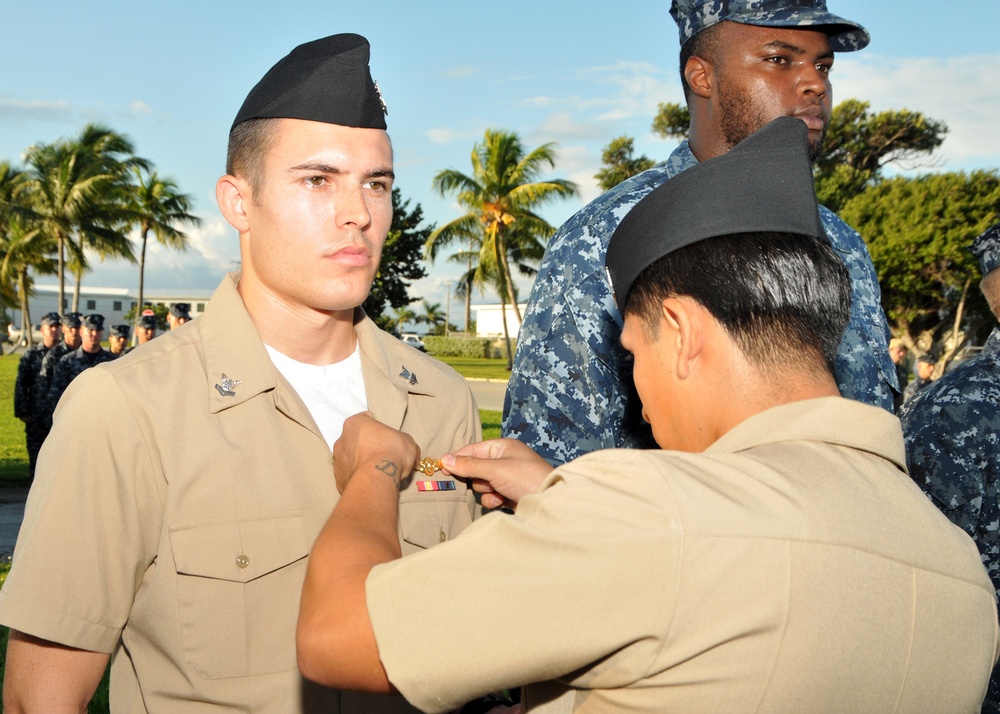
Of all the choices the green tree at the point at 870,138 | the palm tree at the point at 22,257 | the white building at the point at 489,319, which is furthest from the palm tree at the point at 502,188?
the white building at the point at 489,319

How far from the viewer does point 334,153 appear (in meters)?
2.28

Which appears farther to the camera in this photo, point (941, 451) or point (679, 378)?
point (941, 451)

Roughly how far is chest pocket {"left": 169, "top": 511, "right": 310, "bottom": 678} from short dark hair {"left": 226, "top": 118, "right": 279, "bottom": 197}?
32.9 inches

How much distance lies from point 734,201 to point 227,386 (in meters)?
1.25

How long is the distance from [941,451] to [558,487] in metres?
2.22

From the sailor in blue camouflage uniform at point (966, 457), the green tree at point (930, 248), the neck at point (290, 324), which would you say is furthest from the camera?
the green tree at point (930, 248)

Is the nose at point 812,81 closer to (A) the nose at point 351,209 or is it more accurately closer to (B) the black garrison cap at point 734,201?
(B) the black garrison cap at point 734,201

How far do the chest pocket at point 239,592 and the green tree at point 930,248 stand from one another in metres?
30.9

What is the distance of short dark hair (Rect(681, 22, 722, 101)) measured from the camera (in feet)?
9.42

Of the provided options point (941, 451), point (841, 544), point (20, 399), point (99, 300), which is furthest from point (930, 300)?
point (99, 300)

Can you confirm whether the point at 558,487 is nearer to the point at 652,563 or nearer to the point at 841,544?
the point at 652,563

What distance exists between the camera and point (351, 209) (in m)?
2.28

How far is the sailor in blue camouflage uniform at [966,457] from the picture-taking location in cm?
307

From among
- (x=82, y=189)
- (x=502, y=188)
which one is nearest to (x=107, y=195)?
(x=82, y=189)
